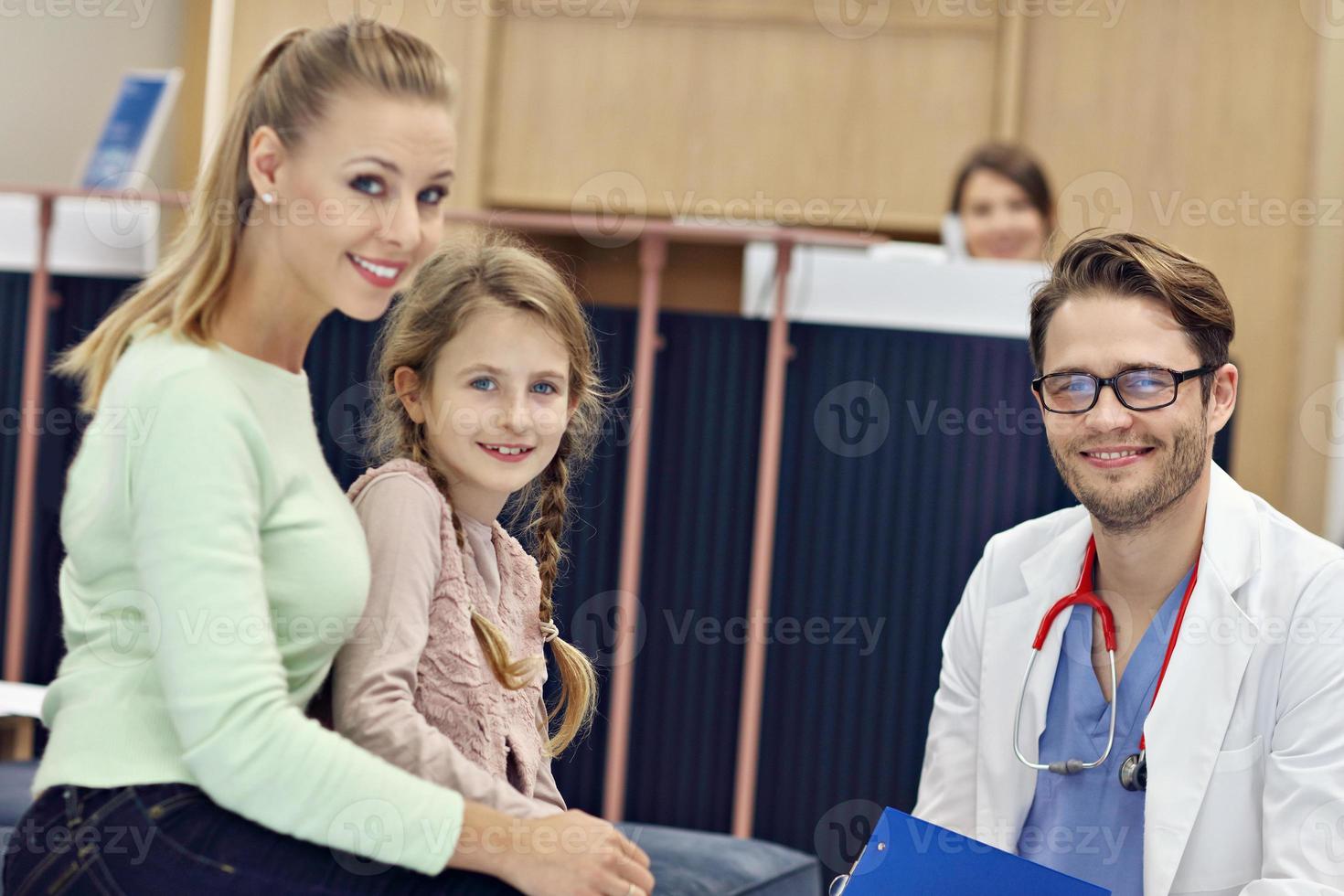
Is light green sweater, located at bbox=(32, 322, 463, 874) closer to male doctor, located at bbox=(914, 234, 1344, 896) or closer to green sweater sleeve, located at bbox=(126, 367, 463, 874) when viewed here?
green sweater sleeve, located at bbox=(126, 367, 463, 874)

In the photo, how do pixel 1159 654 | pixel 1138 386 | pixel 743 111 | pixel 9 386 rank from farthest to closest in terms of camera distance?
1. pixel 743 111
2. pixel 9 386
3. pixel 1159 654
4. pixel 1138 386

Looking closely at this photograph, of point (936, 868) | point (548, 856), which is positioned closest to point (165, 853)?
point (548, 856)

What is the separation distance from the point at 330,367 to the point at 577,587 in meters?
0.53

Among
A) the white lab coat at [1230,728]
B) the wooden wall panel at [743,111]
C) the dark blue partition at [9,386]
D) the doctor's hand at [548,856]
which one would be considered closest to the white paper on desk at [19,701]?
the dark blue partition at [9,386]

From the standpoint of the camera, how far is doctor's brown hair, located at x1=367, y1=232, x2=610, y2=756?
1.11 m

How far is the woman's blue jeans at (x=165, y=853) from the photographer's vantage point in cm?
89

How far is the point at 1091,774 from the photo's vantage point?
1414 mm

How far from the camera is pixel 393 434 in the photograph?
1147 millimetres

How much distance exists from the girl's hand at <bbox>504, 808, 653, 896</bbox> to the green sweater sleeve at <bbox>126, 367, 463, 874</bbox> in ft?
0.18

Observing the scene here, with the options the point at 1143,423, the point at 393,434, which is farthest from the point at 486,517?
the point at 1143,423

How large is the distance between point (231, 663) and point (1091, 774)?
897 millimetres

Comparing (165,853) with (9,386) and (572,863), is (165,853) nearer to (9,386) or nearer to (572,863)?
(572,863)

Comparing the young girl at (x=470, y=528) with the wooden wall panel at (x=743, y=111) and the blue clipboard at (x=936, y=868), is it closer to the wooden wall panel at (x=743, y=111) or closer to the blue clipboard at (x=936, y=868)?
the blue clipboard at (x=936, y=868)

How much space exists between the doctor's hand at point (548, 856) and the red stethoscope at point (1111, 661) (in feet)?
1.98
